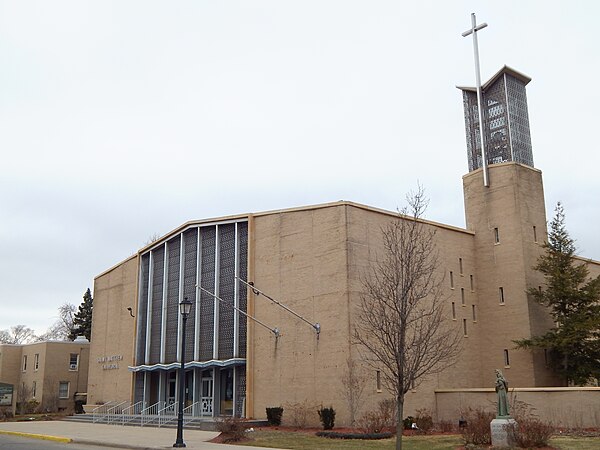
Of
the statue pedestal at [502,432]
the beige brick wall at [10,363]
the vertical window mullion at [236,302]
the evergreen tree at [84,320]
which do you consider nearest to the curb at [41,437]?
the vertical window mullion at [236,302]

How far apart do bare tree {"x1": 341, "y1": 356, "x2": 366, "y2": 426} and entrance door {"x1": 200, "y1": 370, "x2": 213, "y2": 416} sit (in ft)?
36.8

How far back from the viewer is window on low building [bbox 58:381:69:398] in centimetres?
6219

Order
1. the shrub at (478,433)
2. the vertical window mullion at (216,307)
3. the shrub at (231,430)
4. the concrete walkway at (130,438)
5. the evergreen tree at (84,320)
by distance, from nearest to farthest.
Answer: the shrub at (478,433)
the concrete walkway at (130,438)
the shrub at (231,430)
the vertical window mullion at (216,307)
the evergreen tree at (84,320)

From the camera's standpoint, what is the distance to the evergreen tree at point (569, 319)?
36094mm

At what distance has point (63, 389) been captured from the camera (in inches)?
2463

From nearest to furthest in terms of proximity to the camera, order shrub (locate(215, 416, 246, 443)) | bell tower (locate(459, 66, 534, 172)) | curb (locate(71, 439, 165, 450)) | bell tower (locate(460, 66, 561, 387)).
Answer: curb (locate(71, 439, 165, 450)) → shrub (locate(215, 416, 246, 443)) → bell tower (locate(460, 66, 561, 387)) → bell tower (locate(459, 66, 534, 172))

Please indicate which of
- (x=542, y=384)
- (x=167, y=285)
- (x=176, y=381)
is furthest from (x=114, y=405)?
(x=542, y=384)

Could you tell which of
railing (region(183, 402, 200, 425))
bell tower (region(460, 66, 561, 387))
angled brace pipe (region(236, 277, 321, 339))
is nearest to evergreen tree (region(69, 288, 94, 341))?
railing (region(183, 402, 200, 425))

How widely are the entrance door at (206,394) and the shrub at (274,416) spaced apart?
689cm

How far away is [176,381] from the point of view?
4450cm

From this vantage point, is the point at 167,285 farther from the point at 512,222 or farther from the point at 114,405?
the point at 512,222

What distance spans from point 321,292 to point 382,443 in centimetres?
1106

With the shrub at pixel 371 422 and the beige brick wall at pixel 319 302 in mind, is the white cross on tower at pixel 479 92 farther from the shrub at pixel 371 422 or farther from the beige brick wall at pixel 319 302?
the shrub at pixel 371 422

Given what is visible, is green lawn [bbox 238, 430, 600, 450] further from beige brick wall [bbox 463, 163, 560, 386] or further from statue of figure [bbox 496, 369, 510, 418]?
beige brick wall [bbox 463, 163, 560, 386]
